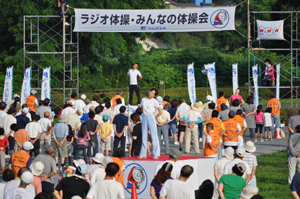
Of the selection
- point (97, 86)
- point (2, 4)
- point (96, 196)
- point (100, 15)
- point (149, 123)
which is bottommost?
point (96, 196)

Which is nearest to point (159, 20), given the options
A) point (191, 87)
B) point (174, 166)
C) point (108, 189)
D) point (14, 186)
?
point (191, 87)

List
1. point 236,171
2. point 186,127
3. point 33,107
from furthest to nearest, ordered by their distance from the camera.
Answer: point 33,107
point 186,127
point 236,171

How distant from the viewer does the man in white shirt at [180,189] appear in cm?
594

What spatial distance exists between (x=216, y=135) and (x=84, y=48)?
22.7 metres

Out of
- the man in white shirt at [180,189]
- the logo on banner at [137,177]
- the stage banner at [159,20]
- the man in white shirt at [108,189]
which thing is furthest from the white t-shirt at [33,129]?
the stage banner at [159,20]

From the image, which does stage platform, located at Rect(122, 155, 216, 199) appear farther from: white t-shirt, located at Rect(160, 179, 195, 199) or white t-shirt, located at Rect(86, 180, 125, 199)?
white t-shirt, located at Rect(86, 180, 125, 199)

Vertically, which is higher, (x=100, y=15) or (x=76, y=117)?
(x=100, y=15)

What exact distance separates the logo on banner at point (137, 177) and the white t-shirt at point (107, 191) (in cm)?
357

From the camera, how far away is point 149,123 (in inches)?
417

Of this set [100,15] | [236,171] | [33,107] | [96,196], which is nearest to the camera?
[96,196]

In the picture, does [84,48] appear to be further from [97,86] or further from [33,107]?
[33,107]

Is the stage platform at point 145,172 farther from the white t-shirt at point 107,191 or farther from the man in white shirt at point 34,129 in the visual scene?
the white t-shirt at point 107,191

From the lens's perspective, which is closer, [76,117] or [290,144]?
[290,144]

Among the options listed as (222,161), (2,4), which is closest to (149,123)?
(222,161)
